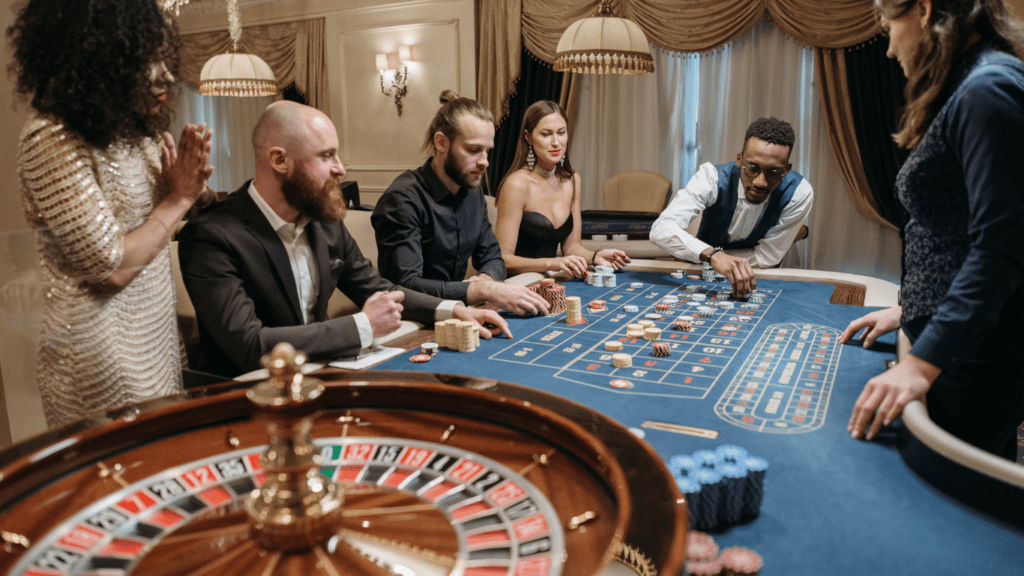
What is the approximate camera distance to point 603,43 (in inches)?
115

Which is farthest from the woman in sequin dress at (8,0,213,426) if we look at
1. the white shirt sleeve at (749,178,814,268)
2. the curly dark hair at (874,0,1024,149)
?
the white shirt sleeve at (749,178,814,268)

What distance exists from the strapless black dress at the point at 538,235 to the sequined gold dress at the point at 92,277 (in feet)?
7.16

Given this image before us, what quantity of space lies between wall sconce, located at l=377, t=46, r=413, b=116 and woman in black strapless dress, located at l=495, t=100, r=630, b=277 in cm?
372

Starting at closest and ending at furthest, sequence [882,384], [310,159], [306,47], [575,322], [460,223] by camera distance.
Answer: [882,384] → [310,159] → [575,322] → [460,223] → [306,47]

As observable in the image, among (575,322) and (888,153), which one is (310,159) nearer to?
(575,322)

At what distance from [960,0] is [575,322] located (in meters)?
1.25

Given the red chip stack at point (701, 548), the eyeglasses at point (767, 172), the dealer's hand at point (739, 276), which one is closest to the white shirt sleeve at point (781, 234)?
the eyeglasses at point (767, 172)

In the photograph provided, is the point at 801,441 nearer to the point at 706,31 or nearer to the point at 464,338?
the point at 464,338

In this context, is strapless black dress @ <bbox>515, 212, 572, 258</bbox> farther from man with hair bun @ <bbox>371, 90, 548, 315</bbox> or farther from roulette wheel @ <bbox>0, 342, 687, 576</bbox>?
roulette wheel @ <bbox>0, 342, 687, 576</bbox>

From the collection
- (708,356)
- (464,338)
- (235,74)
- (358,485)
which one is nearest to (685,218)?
(708,356)

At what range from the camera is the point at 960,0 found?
1.25 m

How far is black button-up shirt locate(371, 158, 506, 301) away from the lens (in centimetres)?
261

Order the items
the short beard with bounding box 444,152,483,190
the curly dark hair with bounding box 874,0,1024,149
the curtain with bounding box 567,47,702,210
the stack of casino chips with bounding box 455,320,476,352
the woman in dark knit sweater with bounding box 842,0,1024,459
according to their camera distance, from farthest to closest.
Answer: the curtain with bounding box 567,47,702,210 → the short beard with bounding box 444,152,483,190 → the stack of casino chips with bounding box 455,320,476,352 → the curly dark hair with bounding box 874,0,1024,149 → the woman in dark knit sweater with bounding box 842,0,1024,459

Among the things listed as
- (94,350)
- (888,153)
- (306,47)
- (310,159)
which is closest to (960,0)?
(310,159)
